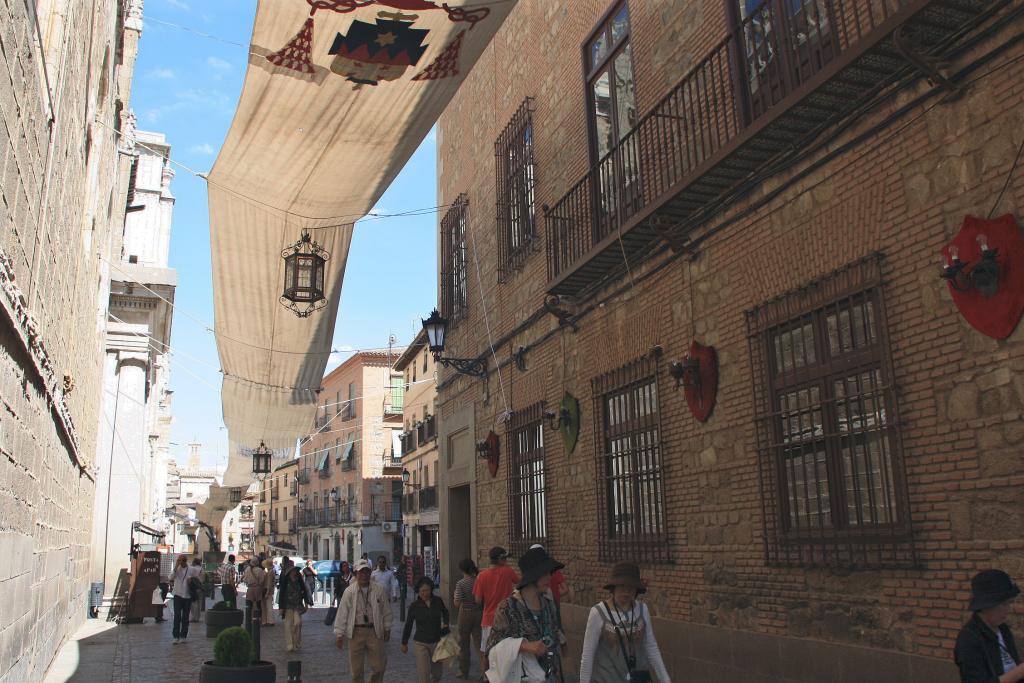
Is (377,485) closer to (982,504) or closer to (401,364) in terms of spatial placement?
(401,364)

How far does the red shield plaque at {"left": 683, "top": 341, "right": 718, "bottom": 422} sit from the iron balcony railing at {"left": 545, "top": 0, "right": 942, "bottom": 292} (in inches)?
53.2

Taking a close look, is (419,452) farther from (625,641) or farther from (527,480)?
(625,641)

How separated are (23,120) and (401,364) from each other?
40.6 m

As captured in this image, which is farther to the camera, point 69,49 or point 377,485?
point 377,485

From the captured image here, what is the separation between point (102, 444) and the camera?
21.2m

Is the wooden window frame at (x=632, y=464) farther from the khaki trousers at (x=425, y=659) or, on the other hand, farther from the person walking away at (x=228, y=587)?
the person walking away at (x=228, y=587)

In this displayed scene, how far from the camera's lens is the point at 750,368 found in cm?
759

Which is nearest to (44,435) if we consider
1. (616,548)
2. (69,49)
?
(69,49)

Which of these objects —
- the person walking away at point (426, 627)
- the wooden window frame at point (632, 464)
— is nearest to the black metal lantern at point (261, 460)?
the wooden window frame at point (632, 464)

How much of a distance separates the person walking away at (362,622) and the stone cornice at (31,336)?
3325mm

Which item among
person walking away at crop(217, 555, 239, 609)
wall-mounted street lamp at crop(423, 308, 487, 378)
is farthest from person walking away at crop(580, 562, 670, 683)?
person walking away at crop(217, 555, 239, 609)

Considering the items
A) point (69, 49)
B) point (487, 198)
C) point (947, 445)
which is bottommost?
point (947, 445)

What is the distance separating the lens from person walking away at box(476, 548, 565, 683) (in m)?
4.71

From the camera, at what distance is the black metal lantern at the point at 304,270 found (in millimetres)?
9445
